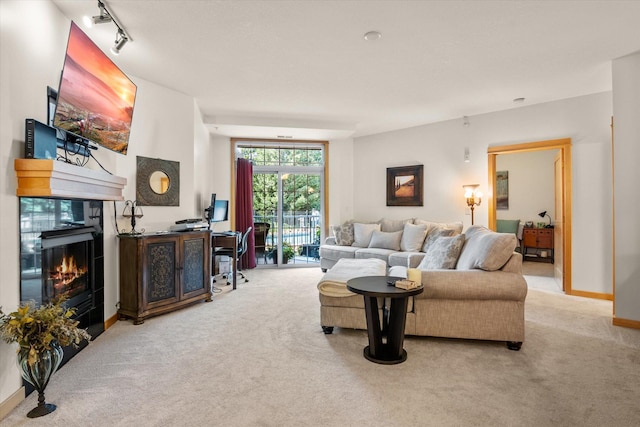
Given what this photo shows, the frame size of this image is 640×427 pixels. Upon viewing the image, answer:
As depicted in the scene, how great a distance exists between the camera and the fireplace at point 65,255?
7.24 feet

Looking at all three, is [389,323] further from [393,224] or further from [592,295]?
[393,224]

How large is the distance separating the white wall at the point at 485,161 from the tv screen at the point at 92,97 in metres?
4.47

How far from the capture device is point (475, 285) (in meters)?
2.77

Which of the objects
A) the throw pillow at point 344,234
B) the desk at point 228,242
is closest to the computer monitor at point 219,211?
the desk at point 228,242

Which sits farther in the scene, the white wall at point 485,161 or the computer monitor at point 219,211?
the computer monitor at point 219,211

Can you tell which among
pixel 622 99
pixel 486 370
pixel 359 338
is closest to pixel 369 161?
pixel 622 99

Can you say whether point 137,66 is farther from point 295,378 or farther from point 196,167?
point 295,378

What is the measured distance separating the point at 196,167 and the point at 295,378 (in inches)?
139

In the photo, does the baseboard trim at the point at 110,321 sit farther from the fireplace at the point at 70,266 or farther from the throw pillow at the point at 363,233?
the throw pillow at the point at 363,233

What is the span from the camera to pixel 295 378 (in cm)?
233

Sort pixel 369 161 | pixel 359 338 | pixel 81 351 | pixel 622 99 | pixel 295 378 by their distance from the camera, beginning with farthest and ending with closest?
pixel 369 161 < pixel 622 99 < pixel 359 338 < pixel 81 351 < pixel 295 378

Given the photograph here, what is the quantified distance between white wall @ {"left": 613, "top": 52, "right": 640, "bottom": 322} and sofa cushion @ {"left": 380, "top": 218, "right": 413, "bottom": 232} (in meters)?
2.86

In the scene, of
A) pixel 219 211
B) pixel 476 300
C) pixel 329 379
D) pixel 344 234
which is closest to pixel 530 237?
pixel 344 234

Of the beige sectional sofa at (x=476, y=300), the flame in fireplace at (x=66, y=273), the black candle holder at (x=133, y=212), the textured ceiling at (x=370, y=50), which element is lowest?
the beige sectional sofa at (x=476, y=300)
